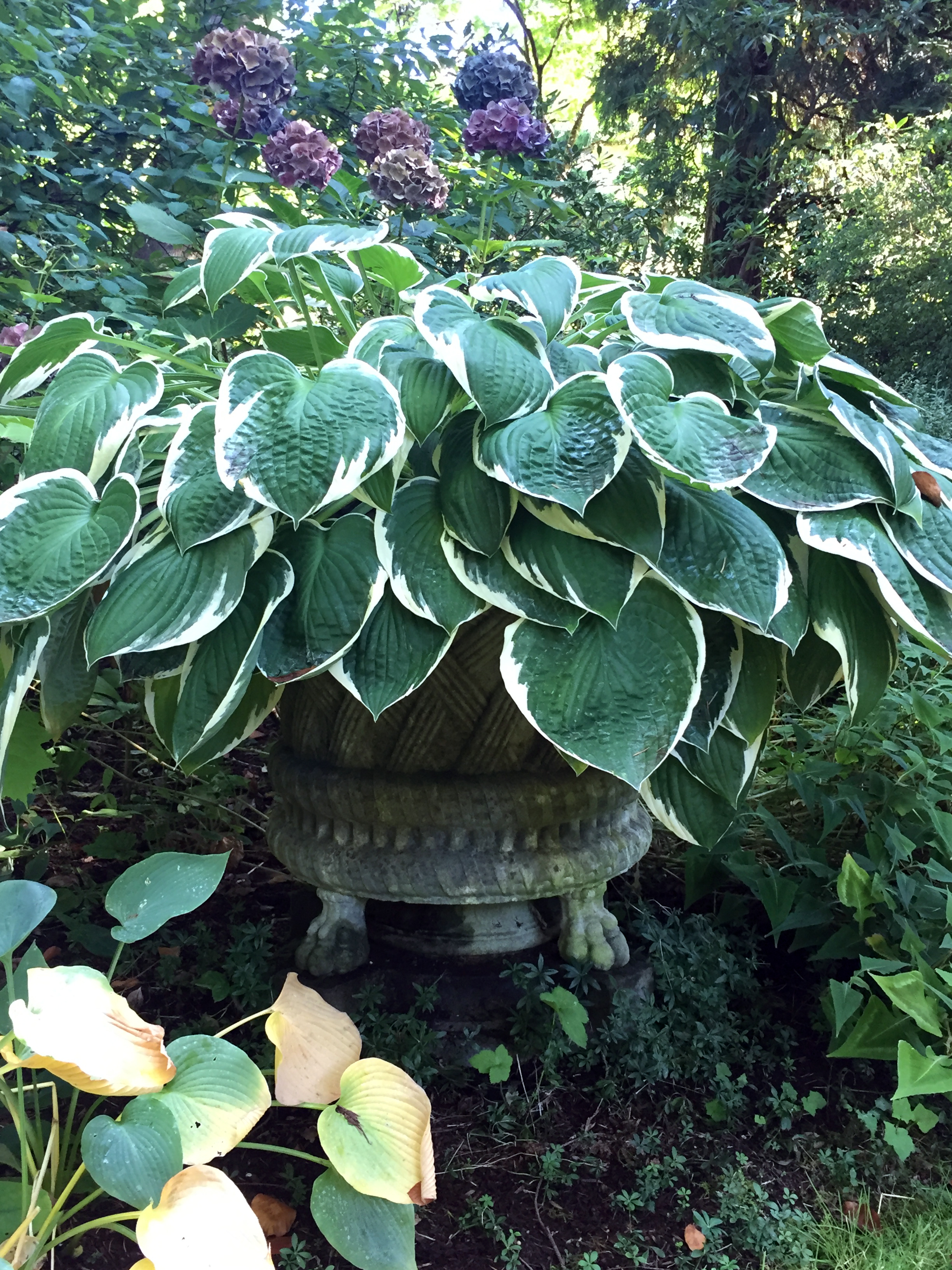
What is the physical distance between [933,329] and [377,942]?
471cm

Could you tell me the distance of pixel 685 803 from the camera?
32.4 inches

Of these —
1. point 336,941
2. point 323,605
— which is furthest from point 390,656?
point 336,941

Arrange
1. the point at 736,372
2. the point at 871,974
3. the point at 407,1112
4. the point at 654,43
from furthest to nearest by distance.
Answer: the point at 654,43 → the point at 871,974 → the point at 736,372 → the point at 407,1112

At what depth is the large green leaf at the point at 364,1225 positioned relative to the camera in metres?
0.63

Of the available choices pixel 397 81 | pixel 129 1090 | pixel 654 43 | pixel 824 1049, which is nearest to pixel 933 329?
pixel 654 43

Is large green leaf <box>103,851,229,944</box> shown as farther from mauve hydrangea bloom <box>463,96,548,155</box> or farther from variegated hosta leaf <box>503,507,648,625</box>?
mauve hydrangea bloom <box>463,96,548,155</box>

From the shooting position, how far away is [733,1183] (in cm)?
85

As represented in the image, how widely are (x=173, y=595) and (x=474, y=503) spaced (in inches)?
9.6

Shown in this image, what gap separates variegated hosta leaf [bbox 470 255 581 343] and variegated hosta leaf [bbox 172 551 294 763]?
11.6 inches

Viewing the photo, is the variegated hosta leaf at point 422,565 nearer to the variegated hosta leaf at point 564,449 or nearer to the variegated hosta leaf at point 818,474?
the variegated hosta leaf at point 564,449

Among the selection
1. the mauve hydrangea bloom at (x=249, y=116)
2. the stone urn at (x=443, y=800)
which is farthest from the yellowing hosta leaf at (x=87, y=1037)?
the mauve hydrangea bloom at (x=249, y=116)

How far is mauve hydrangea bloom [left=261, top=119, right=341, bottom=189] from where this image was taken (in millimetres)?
1271

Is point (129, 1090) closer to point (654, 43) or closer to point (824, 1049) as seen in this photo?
point (824, 1049)

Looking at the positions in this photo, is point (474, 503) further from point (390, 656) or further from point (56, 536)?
point (56, 536)
